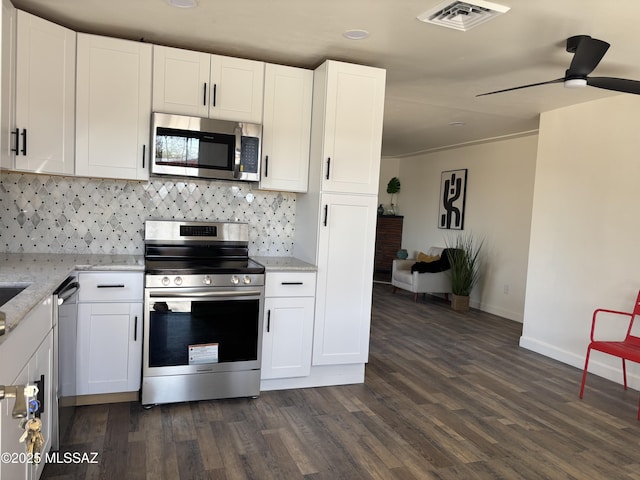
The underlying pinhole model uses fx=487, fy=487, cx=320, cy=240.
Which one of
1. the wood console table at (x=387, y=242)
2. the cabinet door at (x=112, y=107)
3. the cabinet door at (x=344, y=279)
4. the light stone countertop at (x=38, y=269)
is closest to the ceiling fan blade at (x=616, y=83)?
A: the cabinet door at (x=344, y=279)

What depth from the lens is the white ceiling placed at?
8.60 ft

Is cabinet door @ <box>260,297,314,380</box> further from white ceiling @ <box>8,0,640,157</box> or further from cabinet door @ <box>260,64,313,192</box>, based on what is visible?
white ceiling @ <box>8,0,640,157</box>

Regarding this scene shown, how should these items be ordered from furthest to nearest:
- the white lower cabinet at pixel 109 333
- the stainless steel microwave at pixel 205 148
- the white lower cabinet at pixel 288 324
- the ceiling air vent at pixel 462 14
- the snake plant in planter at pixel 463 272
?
the snake plant in planter at pixel 463 272
the white lower cabinet at pixel 288 324
the stainless steel microwave at pixel 205 148
the white lower cabinet at pixel 109 333
the ceiling air vent at pixel 462 14

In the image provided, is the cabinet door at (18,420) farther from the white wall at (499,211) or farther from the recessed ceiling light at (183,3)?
the white wall at (499,211)

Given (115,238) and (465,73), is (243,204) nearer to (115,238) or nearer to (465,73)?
(115,238)

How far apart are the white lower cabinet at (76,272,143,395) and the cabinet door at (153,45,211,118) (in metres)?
1.17

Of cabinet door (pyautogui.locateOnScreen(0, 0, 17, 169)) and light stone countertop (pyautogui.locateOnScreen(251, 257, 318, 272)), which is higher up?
cabinet door (pyautogui.locateOnScreen(0, 0, 17, 169))

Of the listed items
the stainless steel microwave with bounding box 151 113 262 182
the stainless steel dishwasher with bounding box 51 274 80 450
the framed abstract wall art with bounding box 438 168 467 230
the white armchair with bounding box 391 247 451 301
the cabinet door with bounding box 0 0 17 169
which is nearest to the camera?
the stainless steel dishwasher with bounding box 51 274 80 450

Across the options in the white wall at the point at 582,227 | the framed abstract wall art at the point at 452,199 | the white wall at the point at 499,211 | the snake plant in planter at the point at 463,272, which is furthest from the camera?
the framed abstract wall art at the point at 452,199

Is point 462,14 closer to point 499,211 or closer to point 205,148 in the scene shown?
point 205,148

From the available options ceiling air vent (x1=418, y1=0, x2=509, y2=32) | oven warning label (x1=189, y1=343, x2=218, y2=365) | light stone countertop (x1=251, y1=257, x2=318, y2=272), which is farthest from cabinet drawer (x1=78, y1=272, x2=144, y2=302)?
ceiling air vent (x1=418, y1=0, x2=509, y2=32)

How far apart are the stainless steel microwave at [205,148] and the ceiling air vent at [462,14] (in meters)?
1.38

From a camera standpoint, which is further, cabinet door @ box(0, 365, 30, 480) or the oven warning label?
the oven warning label

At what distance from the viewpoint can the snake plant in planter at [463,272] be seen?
6594 mm
